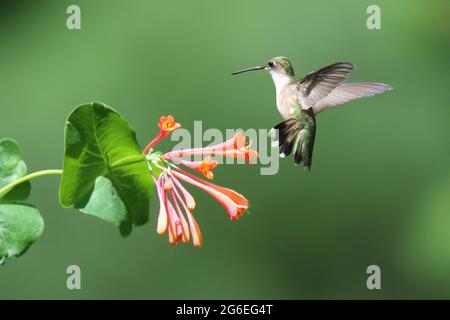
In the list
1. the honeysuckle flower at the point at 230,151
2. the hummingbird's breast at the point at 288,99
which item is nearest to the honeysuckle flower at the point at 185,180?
the honeysuckle flower at the point at 230,151

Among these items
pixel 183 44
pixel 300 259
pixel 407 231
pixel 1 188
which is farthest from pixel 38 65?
pixel 1 188

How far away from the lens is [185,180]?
135 centimetres

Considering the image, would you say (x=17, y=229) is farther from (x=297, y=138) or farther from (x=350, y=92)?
(x=350, y=92)

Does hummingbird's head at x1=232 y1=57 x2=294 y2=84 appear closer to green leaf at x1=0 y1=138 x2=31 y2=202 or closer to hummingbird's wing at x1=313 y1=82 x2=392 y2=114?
hummingbird's wing at x1=313 y1=82 x2=392 y2=114

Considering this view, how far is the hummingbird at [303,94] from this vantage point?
1932 millimetres

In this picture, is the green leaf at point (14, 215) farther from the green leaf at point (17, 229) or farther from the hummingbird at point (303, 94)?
the hummingbird at point (303, 94)

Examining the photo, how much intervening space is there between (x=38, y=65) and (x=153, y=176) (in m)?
3.06

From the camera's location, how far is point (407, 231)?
4.35m

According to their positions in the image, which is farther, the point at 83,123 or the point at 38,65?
the point at 38,65

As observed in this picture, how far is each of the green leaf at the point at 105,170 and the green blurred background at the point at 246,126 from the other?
2.47 metres

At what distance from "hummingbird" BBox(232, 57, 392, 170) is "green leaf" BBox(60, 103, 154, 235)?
573 mm

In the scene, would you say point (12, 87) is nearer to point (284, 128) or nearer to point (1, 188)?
point (284, 128)

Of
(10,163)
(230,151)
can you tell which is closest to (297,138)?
(230,151)

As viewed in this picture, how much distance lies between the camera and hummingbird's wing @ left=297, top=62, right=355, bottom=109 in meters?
1.87
